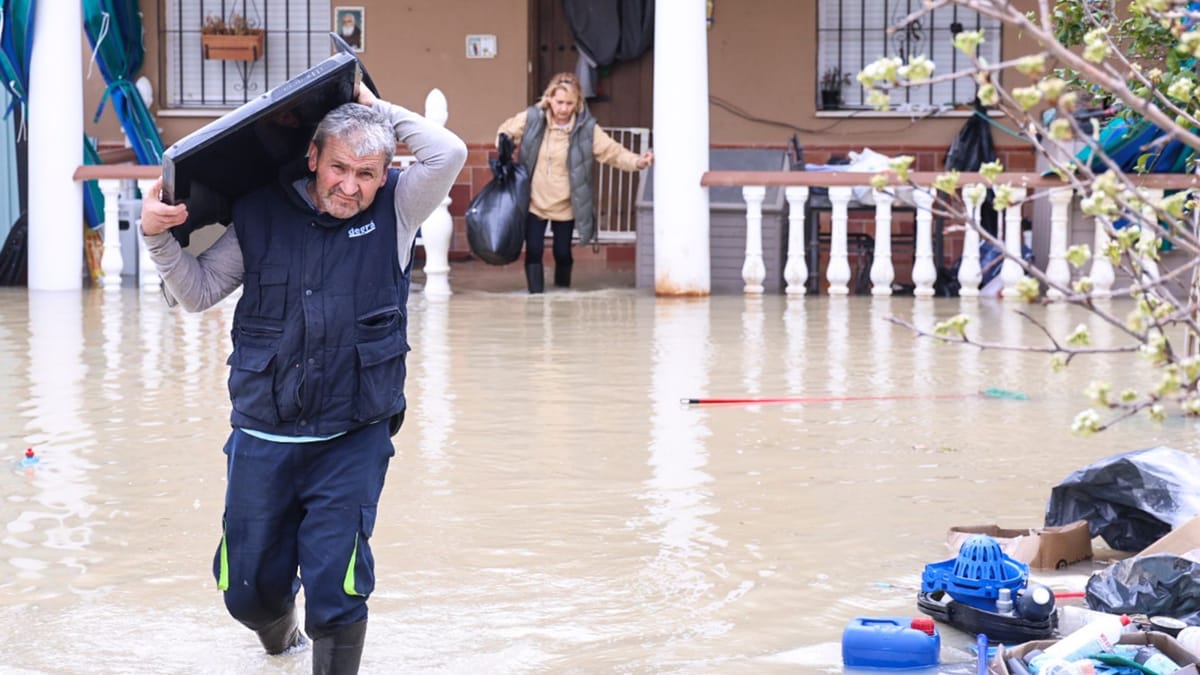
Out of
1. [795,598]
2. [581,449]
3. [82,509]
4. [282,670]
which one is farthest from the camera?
[581,449]

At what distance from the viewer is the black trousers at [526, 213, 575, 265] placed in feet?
41.9

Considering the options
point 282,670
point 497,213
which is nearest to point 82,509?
point 282,670

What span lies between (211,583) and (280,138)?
161 centimetres

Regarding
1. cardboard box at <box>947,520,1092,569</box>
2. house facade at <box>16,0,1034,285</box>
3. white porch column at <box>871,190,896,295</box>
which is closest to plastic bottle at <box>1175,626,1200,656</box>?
cardboard box at <box>947,520,1092,569</box>

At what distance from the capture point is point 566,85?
1234 cm

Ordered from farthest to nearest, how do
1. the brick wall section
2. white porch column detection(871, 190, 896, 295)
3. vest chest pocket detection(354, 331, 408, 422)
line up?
the brick wall section
white porch column detection(871, 190, 896, 295)
vest chest pocket detection(354, 331, 408, 422)

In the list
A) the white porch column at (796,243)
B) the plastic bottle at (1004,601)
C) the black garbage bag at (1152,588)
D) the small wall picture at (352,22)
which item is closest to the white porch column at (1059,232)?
the white porch column at (796,243)

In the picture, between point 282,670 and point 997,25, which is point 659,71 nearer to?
point 997,25

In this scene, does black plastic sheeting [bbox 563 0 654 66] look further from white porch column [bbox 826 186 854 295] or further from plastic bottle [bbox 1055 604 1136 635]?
plastic bottle [bbox 1055 604 1136 635]

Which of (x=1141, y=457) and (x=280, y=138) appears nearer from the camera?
(x=280, y=138)

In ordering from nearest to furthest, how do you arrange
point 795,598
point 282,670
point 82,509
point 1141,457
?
point 282,670 → point 795,598 → point 1141,457 → point 82,509

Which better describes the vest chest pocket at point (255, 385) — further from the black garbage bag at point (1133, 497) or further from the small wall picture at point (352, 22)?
the small wall picture at point (352, 22)

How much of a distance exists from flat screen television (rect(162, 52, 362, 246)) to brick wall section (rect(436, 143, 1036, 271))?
11603 millimetres

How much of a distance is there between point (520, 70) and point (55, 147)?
465 centimetres
